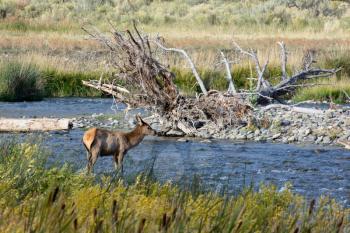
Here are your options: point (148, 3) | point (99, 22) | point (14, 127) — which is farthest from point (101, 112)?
point (148, 3)

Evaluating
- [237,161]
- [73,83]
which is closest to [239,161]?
[237,161]

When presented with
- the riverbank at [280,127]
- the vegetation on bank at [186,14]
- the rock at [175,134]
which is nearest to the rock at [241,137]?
the riverbank at [280,127]

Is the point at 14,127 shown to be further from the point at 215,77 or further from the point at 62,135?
the point at 215,77

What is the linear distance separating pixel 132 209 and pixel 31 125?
418 inches

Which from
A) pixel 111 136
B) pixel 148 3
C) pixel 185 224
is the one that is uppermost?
pixel 185 224

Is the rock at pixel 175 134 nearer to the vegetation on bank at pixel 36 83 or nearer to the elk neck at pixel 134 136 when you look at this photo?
the elk neck at pixel 134 136

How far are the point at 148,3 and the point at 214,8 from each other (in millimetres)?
6398

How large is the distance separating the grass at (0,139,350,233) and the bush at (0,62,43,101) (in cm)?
1489

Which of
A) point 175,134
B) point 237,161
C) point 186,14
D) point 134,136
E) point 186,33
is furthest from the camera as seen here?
point 186,14

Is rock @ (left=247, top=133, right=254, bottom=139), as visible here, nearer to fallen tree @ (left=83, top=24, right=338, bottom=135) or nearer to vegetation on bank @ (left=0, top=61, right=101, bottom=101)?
fallen tree @ (left=83, top=24, right=338, bottom=135)

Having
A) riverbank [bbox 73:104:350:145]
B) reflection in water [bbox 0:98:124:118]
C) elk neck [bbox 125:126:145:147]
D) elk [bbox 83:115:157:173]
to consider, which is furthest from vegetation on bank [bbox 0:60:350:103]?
elk [bbox 83:115:157:173]

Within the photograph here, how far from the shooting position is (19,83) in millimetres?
23125

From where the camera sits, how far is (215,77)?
83.9 feet

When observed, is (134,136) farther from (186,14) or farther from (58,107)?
(186,14)
